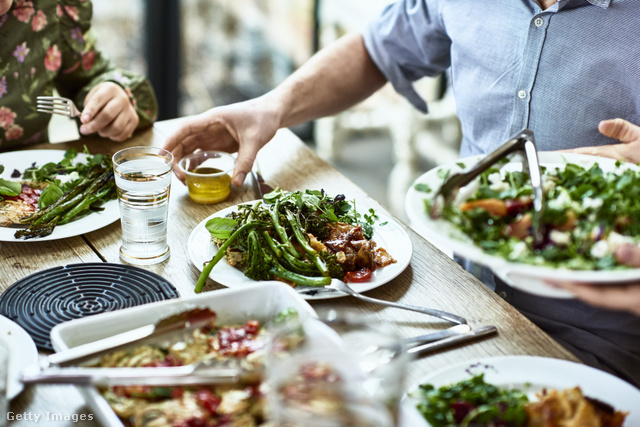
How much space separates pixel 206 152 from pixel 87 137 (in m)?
0.49

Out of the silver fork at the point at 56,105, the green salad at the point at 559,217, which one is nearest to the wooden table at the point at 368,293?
Answer: the green salad at the point at 559,217

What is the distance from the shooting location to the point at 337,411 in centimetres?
75

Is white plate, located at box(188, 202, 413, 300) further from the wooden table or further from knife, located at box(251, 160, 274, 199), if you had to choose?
knife, located at box(251, 160, 274, 199)

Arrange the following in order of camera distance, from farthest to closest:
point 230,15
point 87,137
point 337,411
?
1. point 230,15
2. point 87,137
3. point 337,411

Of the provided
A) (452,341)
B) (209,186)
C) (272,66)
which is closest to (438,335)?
(452,341)

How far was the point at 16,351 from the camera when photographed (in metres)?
1.07

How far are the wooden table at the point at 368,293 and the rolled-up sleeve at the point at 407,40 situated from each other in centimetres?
49

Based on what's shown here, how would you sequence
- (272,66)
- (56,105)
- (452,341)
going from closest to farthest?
(452,341) < (56,105) < (272,66)

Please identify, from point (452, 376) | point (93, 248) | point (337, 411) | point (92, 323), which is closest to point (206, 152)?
point (93, 248)

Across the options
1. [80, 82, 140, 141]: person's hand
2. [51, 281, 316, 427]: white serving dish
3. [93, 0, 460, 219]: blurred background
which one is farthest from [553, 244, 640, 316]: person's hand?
[93, 0, 460, 219]: blurred background

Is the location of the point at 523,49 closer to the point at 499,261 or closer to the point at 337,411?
the point at 499,261

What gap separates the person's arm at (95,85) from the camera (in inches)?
75.0

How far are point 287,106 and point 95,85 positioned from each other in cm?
63

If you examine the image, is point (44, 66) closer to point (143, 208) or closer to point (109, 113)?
point (109, 113)
